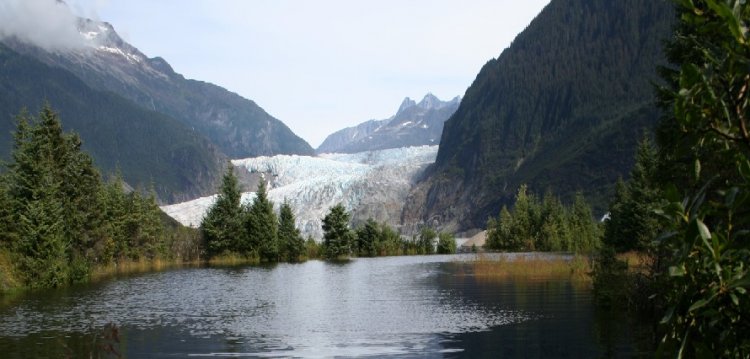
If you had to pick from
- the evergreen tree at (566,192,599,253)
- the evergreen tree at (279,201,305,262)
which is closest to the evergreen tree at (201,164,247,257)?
the evergreen tree at (279,201,305,262)

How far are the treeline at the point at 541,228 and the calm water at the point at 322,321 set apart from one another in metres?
53.0

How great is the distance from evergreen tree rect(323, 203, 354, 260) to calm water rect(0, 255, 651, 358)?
48047 millimetres

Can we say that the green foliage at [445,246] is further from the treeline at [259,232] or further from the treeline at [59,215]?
the treeline at [59,215]

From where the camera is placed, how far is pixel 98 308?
95.4ft

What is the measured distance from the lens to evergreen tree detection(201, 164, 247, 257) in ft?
263

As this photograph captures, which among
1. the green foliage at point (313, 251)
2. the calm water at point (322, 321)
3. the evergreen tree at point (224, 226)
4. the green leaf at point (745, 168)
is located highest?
the evergreen tree at point (224, 226)

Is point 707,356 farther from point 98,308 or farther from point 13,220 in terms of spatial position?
point 13,220

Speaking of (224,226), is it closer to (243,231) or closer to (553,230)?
(243,231)

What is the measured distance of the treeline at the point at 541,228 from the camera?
90.3 meters

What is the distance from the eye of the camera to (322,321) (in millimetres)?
24922

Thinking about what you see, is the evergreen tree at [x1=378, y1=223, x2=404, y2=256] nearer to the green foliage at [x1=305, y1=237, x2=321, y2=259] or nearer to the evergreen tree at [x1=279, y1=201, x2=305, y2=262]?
the green foliage at [x1=305, y1=237, x2=321, y2=259]

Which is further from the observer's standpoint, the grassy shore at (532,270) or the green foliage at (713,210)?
the grassy shore at (532,270)

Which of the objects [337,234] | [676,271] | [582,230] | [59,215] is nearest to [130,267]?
[59,215]

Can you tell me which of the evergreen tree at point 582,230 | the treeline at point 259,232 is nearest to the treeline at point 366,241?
the treeline at point 259,232
